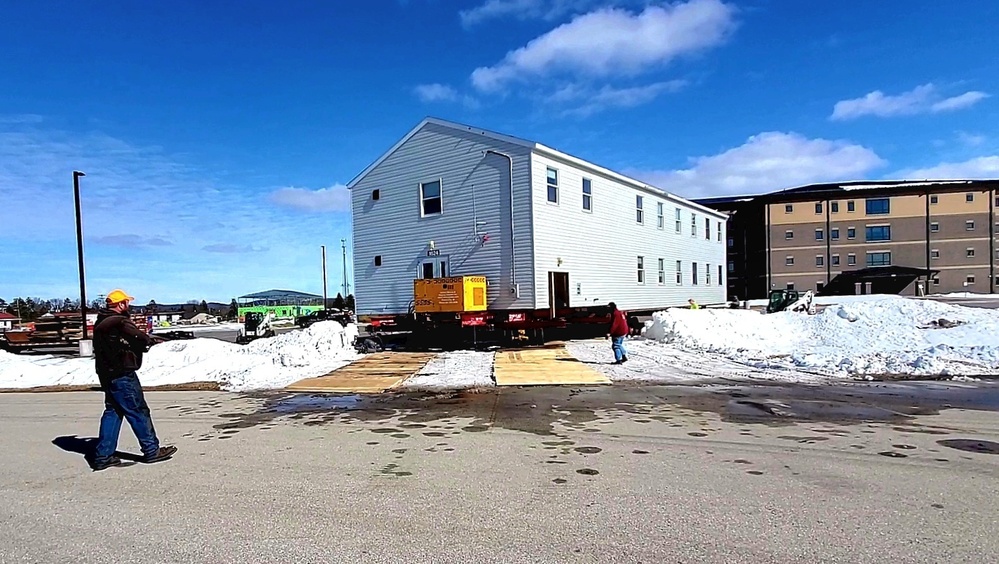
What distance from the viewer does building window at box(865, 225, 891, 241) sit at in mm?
64206

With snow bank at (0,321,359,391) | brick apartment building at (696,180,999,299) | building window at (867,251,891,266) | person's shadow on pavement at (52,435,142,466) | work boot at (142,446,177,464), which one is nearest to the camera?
work boot at (142,446,177,464)

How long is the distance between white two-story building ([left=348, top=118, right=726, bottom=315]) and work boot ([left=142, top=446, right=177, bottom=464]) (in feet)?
42.2

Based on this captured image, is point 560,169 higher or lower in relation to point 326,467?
higher

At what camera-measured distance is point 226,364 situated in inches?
619

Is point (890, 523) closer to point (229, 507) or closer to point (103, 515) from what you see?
point (229, 507)

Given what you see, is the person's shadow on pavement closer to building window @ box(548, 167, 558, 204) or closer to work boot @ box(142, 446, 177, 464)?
work boot @ box(142, 446, 177, 464)

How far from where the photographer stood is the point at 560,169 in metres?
20.3

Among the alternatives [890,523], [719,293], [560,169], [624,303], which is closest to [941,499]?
[890,523]

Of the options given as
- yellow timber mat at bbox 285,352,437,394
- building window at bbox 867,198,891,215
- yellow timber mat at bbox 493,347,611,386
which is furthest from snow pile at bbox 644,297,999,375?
building window at bbox 867,198,891,215

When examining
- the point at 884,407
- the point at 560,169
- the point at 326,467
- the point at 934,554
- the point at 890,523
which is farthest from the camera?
the point at 560,169

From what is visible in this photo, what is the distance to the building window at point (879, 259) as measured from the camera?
6425cm

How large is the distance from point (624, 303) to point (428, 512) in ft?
66.4

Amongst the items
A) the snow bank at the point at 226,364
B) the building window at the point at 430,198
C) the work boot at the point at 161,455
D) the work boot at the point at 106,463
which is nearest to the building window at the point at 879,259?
the building window at the point at 430,198

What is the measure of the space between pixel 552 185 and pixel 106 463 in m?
15.4
